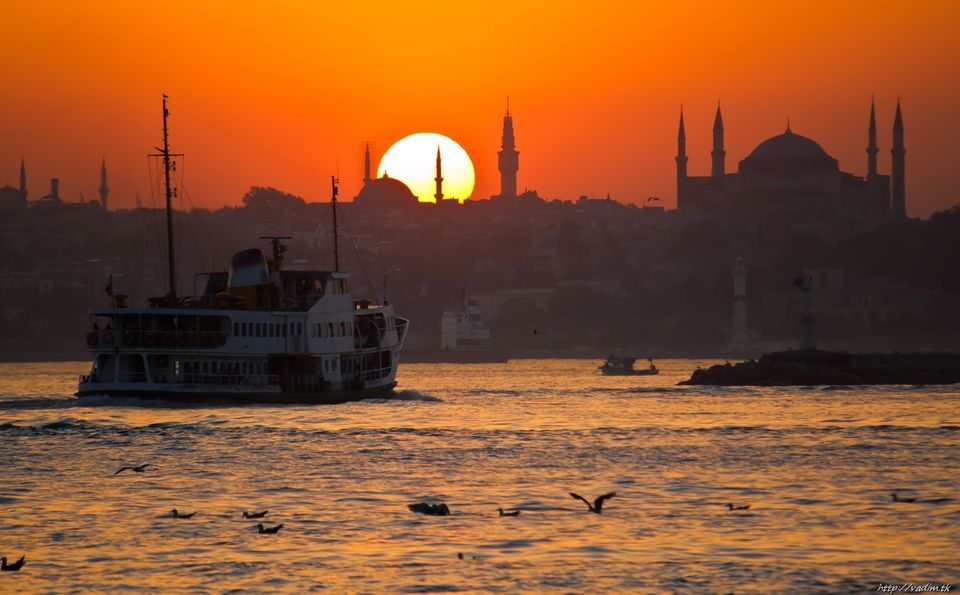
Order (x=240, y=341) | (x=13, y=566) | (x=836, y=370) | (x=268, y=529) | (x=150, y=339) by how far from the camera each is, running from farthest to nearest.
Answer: (x=836, y=370) → (x=240, y=341) → (x=150, y=339) → (x=268, y=529) → (x=13, y=566)

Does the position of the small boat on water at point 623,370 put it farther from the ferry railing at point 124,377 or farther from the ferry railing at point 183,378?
the ferry railing at point 124,377

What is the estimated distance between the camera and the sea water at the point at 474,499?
24.1 meters

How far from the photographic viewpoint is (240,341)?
2195 inches

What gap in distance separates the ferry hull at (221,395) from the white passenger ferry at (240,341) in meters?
0.04

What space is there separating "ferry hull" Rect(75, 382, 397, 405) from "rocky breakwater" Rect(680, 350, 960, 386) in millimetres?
29096

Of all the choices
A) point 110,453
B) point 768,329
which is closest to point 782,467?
point 110,453

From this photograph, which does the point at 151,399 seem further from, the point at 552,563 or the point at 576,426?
the point at 552,563

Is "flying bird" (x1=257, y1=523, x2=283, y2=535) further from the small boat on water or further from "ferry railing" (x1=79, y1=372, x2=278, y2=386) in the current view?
the small boat on water

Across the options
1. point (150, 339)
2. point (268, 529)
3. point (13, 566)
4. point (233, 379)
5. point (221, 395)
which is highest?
point (150, 339)

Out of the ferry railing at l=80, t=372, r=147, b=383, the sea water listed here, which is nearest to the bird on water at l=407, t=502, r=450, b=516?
the sea water

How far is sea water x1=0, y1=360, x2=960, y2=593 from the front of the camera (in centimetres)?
2411

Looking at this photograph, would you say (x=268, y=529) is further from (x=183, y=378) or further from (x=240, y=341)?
(x=183, y=378)

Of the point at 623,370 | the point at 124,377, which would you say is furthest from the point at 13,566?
the point at 623,370

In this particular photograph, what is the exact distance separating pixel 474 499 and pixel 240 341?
25.2 metres
